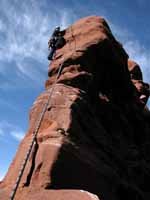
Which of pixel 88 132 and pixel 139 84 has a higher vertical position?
pixel 139 84

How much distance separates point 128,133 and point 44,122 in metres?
10.1

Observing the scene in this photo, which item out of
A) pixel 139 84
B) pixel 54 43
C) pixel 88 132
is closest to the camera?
pixel 88 132

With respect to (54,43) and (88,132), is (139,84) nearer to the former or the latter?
(54,43)

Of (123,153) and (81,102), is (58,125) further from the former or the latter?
(123,153)

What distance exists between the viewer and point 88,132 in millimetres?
16250

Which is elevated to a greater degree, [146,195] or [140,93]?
[140,93]

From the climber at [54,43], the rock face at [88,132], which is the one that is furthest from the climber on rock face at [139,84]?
the climber at [54,43]

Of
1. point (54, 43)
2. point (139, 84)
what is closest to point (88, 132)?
point (54, 43)

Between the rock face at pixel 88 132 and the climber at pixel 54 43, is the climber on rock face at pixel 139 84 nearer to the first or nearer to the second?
the rock face at pixel 88 132

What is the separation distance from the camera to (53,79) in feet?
63.7

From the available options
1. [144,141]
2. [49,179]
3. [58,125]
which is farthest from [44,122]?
[144,141]

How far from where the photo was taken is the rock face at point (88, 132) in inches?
485

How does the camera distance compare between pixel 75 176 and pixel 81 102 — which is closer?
pixel 75 176

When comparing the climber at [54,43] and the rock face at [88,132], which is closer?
the rock face at [88,132]
